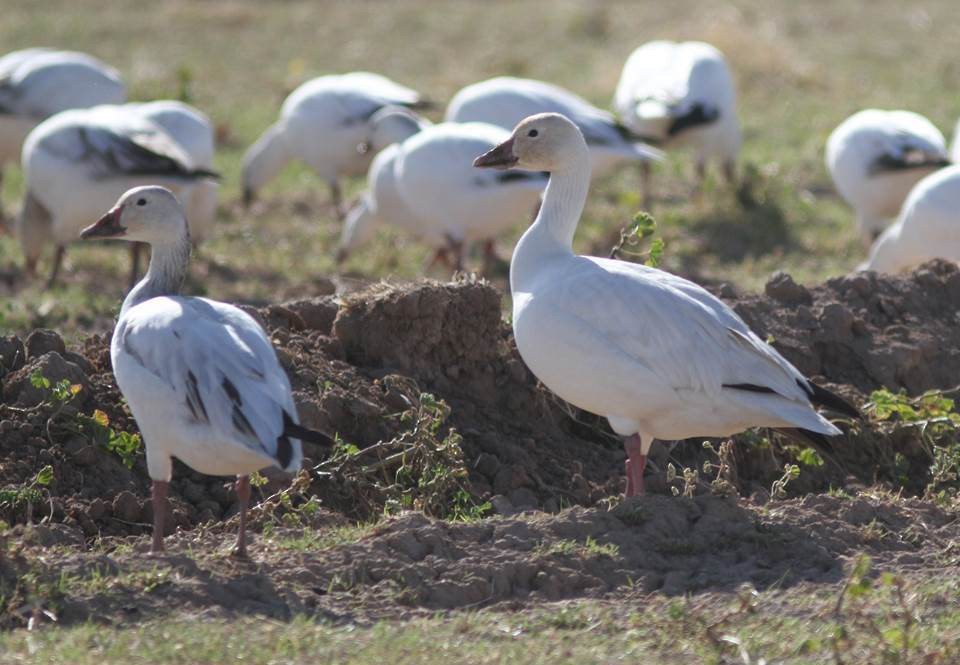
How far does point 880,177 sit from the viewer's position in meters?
11.7

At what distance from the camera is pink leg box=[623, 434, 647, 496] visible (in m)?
6.31

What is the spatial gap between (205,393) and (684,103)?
8.18 m

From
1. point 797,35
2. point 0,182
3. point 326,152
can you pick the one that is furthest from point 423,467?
point 797,35

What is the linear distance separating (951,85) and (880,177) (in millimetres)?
5597

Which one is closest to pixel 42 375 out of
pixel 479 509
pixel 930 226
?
pixel 479 509

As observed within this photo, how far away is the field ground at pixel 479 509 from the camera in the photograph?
4.94 m

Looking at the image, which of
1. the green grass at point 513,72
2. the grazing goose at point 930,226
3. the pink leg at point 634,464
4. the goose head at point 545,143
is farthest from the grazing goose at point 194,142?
the pink leg at point 634,464

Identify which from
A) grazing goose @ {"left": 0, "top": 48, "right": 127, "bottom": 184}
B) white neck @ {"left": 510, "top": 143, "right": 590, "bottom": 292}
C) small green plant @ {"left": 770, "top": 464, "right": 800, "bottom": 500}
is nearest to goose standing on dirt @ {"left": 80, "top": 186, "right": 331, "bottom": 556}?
white neck @ {"left": 510, "top": 143, "right": 590, "bottom": 292}

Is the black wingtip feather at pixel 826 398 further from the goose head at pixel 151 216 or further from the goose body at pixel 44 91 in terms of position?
the goose body at pixel 44 91

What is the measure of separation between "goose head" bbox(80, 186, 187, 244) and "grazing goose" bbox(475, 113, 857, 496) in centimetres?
137

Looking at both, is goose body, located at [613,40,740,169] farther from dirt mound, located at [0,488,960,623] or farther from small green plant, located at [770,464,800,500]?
dirt mound, located at [0,488,960,623]

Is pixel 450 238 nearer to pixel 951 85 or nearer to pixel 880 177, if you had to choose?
pixel 880 177

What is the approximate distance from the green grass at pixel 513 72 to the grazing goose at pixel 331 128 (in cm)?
38

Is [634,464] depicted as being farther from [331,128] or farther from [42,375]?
[331,128]
